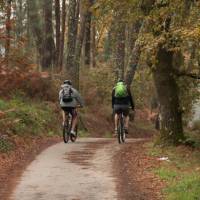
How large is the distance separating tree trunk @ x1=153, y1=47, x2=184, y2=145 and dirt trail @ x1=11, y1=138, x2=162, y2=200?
1.47 m

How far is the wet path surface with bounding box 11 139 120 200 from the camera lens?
9820 mm

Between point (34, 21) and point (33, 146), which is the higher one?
point (34, 21)

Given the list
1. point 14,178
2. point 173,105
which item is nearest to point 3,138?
point 14,178

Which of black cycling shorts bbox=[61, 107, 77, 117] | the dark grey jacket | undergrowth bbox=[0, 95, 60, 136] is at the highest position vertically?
the dark grey jacket

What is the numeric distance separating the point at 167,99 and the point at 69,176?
17.4 feet

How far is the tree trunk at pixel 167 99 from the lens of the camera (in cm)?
1570

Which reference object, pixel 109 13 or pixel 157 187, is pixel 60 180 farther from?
pixel 109 13

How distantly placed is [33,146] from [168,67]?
4568mm

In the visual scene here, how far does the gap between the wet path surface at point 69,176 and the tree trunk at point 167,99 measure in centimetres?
160

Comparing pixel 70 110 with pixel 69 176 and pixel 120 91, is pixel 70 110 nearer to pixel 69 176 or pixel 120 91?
pixel 120 91

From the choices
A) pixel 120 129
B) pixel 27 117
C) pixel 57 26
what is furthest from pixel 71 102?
pixel 57 26

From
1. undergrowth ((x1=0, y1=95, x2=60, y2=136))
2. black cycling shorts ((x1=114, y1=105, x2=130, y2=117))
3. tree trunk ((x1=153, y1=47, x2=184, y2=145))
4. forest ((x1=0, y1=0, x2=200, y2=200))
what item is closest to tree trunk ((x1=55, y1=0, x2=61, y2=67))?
forest ((x1=0, y1=0, x2=200, y2=200))

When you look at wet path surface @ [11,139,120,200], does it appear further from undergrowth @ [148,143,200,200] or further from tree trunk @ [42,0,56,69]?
tree trunk @ [42,0,56,69]

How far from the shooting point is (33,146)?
53.5 feet
